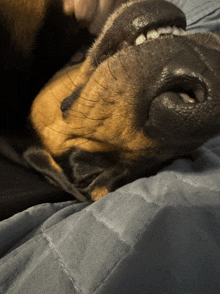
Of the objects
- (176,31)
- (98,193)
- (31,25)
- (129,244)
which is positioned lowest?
(98,193)

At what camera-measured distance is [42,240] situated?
1.86 feet

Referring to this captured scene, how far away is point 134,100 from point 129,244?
36 centimetres

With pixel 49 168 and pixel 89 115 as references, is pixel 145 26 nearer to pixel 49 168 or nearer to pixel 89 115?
pixel 89 115

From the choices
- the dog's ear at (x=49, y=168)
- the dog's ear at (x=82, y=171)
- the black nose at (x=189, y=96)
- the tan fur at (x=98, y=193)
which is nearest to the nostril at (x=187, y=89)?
the black nose at (x=189, y=96)

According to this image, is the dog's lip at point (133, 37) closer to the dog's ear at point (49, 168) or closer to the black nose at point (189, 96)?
the black nose at point (189, 96)

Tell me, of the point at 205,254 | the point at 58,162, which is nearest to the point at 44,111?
the point at 58,162

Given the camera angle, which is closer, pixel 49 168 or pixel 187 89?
pixel 187 89

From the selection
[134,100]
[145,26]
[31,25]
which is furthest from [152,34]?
[31,25]

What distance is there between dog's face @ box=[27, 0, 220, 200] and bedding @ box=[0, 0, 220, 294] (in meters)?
0.14

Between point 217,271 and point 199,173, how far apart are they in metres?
0.35

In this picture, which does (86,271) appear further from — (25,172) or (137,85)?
(25,172)

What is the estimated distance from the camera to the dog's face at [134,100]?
0.61 metres

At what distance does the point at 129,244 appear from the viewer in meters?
0.48

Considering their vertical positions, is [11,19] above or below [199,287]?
above
